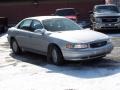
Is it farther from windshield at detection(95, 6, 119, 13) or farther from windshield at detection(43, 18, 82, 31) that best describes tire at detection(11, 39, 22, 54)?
windshield at detection(95, 6, 119, 13)

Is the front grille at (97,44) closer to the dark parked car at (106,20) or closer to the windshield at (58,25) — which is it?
the windshield at (58,25)

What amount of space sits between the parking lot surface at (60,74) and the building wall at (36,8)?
A: 19.7 meters

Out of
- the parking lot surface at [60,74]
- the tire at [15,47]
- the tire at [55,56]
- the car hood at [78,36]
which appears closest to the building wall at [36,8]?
the tire at [15,47]

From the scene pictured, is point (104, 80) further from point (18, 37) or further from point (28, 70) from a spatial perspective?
point (18, 37)

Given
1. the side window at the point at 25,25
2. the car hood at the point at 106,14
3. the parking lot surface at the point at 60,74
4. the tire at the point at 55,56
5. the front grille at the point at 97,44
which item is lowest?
the parking lot surface at the point at 60,74

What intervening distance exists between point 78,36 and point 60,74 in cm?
154

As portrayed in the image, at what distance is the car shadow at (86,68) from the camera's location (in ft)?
29.9

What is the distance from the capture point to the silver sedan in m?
9.87

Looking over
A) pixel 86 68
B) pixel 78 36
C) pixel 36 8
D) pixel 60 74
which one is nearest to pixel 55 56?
pixel 78 36

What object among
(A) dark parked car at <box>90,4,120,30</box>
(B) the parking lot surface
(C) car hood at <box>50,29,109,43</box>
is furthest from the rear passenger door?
(A) dark parked car at <box>90,4,120,30</box>

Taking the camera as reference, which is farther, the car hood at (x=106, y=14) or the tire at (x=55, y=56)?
the car hood at (x=106, y=14)

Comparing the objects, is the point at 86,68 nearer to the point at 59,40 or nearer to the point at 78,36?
the point at 78,36

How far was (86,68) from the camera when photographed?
32.4 feet

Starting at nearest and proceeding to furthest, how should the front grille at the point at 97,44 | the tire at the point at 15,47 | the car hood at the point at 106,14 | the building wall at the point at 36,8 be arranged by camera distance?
the front grille at the point at 97,44 → the tire at the point at 15,47 → the car hood at the point at 106,14 → the building wall at the point at 36,8
